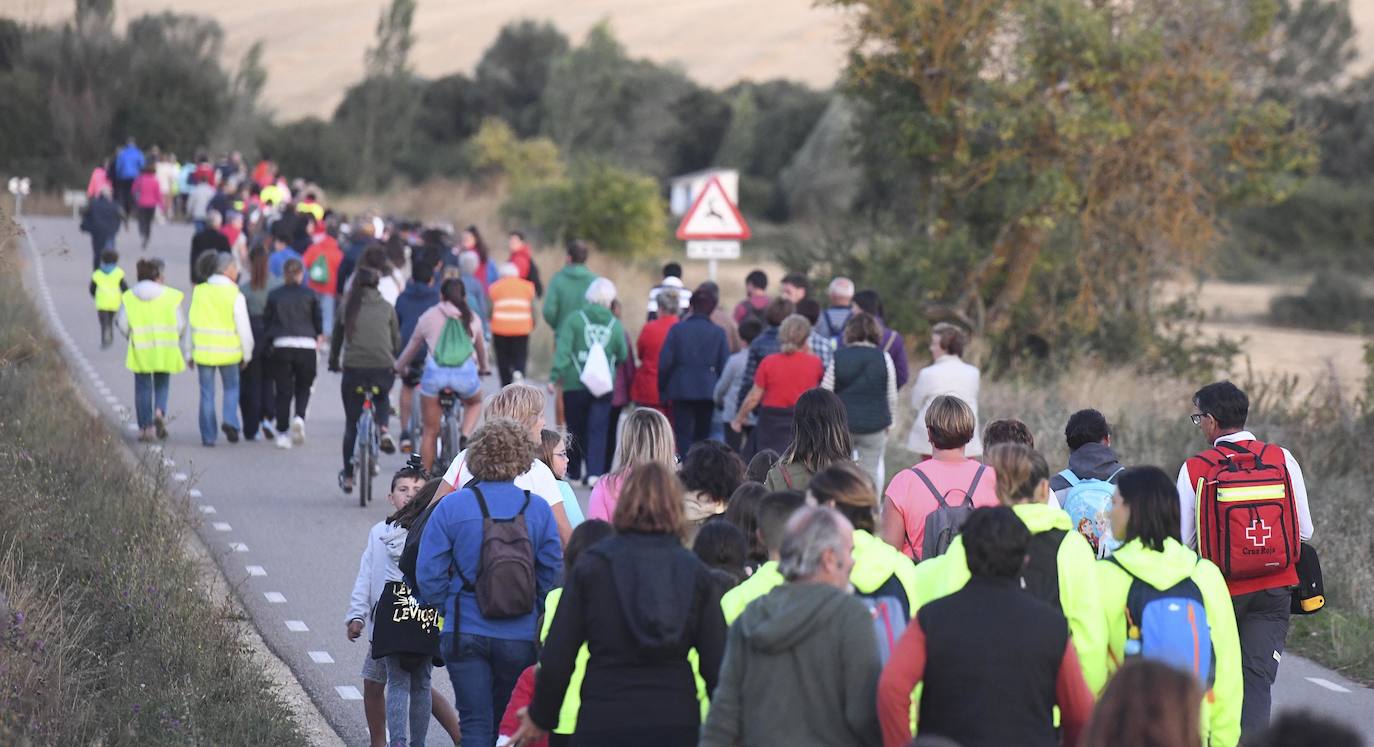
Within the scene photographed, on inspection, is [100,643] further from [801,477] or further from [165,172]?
[165,172]

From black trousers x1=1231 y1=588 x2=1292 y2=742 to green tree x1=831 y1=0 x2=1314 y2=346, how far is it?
16.4m

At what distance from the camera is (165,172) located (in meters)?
44.0

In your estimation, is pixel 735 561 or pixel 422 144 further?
pixel 422 144

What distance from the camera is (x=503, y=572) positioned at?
667 centimetres

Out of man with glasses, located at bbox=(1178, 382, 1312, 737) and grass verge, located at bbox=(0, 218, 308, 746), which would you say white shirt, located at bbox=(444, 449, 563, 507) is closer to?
grass verge, located at bbox=(0, 218, 308, 746)

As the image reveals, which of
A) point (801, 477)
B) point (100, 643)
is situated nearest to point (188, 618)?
point (100, 643)

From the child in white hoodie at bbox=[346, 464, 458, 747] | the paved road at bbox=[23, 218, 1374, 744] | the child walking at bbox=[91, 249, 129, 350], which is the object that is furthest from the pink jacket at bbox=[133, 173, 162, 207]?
the child in white hoodie at bbox=[346, 464, 458, 747]

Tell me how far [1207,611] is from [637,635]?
73.5 inches

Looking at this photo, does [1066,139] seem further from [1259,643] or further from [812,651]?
[812,651]

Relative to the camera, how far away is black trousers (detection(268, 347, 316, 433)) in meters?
16.6

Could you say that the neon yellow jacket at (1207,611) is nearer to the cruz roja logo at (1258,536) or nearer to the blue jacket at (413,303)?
the cruz roja logo at (1258,536)

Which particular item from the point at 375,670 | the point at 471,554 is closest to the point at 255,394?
the point at 375,670

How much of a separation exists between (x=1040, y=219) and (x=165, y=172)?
2624 cm

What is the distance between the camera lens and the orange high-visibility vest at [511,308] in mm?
18031
